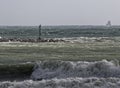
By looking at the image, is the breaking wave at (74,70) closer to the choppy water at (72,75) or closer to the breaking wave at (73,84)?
the choppy water at (72,75)

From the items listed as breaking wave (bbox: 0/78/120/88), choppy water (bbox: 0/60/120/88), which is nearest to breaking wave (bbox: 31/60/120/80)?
choppy water (bbox: 0/60/120/88)

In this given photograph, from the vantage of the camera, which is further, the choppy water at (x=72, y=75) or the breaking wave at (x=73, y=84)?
the choppy water at (x=72, y=75)

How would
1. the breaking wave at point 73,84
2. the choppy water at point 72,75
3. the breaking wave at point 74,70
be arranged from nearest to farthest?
the breaking wave at point 73,84, the choppy water at point 72,75, the breaking wave at point 74,70

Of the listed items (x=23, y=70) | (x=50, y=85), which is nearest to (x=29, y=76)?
(x=23, y=70)

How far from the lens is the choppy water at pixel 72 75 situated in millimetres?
13195

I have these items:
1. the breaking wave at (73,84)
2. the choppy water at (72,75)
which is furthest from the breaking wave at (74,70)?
the breaking wave at (73,84)

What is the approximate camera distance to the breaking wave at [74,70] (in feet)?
50.7

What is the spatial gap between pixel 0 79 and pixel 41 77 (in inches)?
65.3

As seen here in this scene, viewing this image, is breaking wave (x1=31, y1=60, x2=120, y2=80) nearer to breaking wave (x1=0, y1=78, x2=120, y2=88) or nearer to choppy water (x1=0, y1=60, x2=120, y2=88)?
choppy water (x1=0, y1=60, x2=120, y2=88)

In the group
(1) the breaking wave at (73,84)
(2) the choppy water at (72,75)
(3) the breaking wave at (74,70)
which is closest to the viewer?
(1) the breaking wave at (73,84)

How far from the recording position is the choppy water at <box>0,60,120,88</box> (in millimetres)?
13195

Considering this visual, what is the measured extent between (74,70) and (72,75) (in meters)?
0.50

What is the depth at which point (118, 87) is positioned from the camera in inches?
509

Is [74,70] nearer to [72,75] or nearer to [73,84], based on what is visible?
[72,75]
